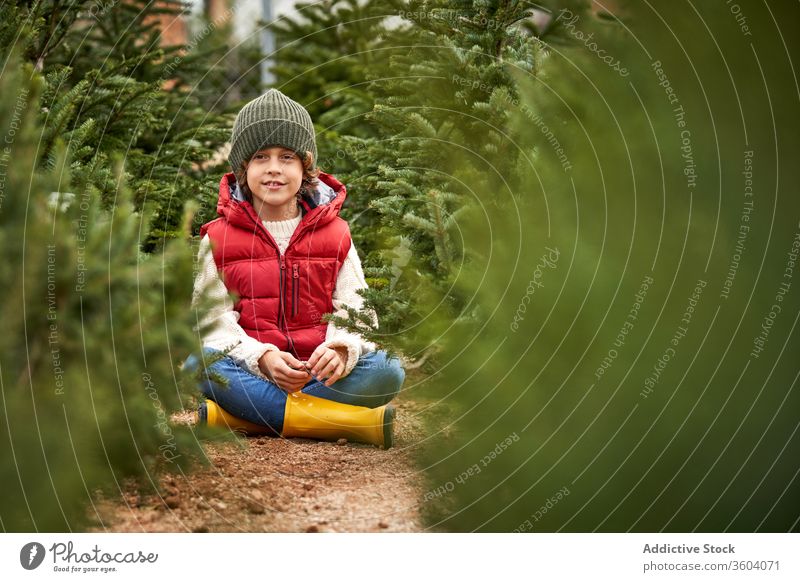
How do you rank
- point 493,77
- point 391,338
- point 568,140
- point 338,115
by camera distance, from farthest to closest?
point 338,115
point 493,77
point 391,338
point 568,140

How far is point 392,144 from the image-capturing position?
2619 mm

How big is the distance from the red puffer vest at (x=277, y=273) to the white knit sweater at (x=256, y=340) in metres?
0.03

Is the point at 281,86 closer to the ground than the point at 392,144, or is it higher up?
higher up

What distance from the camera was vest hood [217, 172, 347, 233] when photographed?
8.29 feet

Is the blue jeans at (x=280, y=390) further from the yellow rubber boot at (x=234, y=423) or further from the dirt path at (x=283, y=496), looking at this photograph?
the dirt path at (x=283, y=496)

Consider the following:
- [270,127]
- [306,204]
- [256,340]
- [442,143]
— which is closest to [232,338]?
[256,340]

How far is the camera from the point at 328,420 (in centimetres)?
249

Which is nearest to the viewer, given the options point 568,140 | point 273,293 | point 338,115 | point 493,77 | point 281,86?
point 568,140

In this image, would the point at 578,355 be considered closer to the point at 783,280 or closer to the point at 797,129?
the point at 783,280

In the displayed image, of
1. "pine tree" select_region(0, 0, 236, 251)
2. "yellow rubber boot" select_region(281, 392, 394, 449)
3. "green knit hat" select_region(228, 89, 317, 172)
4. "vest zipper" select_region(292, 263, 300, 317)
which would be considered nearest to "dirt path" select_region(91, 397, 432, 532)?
"yellow rubber boot" select_region(281, 392, 394, 449)

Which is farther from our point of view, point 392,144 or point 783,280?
point 392,144

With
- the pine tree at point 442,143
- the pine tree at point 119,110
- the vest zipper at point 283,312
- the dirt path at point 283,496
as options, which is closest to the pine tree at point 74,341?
the dirt path at point 283,496

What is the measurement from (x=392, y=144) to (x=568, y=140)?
1.43m

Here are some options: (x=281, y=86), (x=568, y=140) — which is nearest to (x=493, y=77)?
(x=568, y=140)
